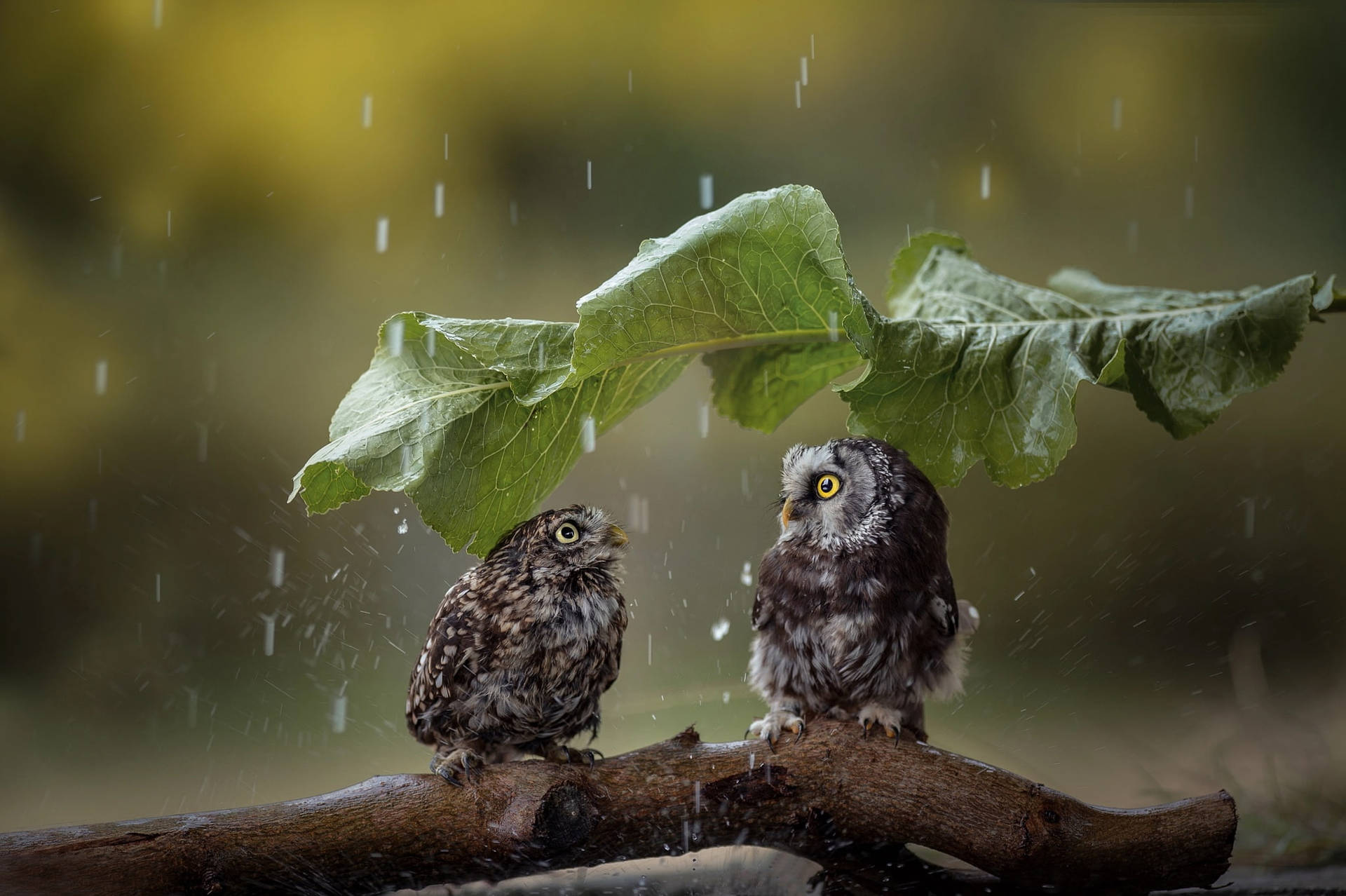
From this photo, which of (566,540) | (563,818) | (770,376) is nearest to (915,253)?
(770,376)

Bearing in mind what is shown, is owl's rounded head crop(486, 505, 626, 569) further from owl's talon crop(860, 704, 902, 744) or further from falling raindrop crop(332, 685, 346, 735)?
falling raindrop crop(332, 685, 346, 735)

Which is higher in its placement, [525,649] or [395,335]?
[395,335]

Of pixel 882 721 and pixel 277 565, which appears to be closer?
pixel 882 721

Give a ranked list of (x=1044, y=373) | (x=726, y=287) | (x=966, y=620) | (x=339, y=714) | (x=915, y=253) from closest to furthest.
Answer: (x=726, y=287)
(x=1044, y=373)
(x=966, y=620)
(x=915, y=253)
(x=339, y=714)

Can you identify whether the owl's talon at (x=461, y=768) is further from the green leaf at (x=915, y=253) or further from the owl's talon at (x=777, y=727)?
the green leaf at (x=915, y=253)

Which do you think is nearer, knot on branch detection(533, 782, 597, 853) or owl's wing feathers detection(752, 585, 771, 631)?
knot on branch detection(533, 782, 597, 853)

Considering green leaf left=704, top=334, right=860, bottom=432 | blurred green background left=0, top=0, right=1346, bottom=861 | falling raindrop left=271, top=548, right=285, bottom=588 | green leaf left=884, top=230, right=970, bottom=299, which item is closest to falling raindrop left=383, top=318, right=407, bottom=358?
green leaf left=704, top=334, right=860, bottom=432

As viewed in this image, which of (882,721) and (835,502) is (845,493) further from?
(882,721)

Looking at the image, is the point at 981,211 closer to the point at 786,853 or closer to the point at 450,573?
the point at 450,573
